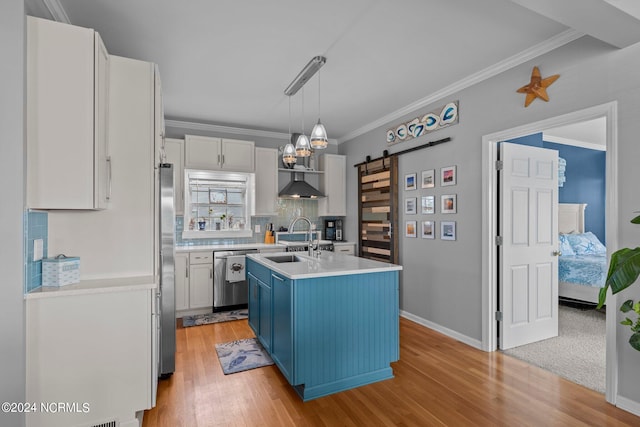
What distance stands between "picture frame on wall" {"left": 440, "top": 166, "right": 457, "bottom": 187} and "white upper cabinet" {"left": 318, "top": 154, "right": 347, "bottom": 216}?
7.28ft

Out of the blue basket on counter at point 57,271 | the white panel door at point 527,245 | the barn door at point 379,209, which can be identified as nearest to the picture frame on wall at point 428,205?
the barn door at point 379,209

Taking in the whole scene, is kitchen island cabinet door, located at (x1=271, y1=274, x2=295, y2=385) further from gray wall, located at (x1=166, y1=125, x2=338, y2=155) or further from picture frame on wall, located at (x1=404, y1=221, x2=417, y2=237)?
gray wall, located at (x1=166, y1=125, x2=338, y2=155)

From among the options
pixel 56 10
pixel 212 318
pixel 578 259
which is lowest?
pixel 212 318

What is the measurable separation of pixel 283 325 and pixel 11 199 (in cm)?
181

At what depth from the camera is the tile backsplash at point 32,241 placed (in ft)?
5.73

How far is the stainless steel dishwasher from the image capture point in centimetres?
444

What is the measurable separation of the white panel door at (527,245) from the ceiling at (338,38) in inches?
37.8

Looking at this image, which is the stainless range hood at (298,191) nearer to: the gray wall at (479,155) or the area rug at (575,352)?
the gray wall at (479,155)

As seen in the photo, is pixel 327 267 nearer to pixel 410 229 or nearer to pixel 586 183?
pixel 410 229

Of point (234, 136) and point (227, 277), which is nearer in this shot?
point (227, 277)

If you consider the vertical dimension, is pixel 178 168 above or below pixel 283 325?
above

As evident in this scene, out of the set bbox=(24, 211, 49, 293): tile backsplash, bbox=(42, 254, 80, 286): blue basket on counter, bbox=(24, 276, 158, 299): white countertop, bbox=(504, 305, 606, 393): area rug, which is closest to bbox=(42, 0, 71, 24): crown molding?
bbox=(24, 211, 49, 293): tile backsplash

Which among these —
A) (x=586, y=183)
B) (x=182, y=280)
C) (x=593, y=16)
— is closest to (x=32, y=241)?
(x=182, y=280)

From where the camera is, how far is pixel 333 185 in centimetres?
563
